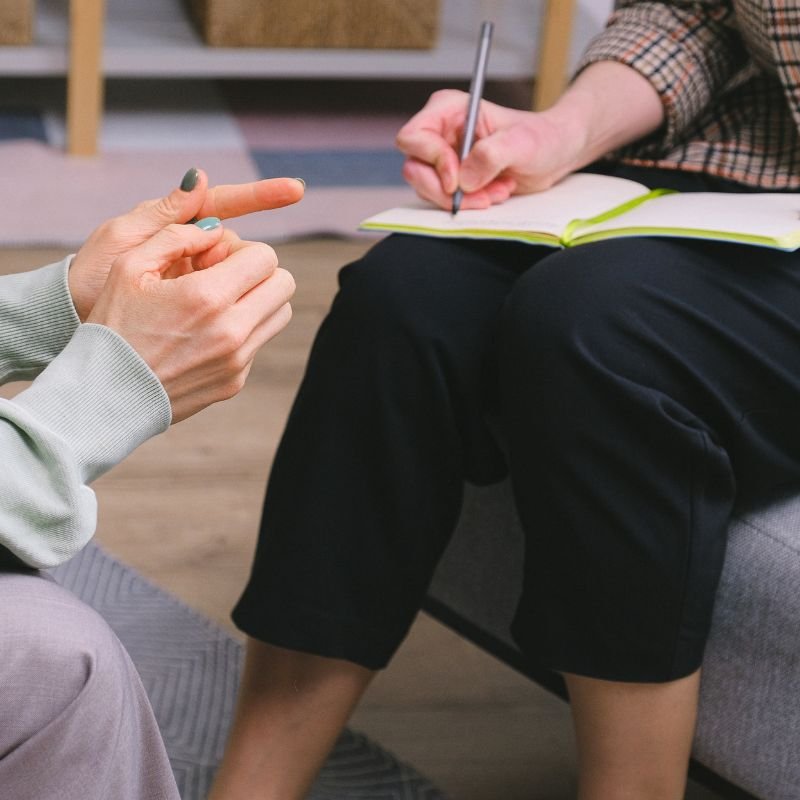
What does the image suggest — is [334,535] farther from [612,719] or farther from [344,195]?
[344,195]

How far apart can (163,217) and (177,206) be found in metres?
0.01

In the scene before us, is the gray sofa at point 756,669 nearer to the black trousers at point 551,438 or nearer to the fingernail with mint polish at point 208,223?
the black trousers at point 551,438

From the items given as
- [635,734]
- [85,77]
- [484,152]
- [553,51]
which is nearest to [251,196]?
[484,152]

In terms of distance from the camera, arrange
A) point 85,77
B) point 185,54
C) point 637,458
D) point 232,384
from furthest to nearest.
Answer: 1. point 185,54
2. point 85,77
3. point 637,458
4. point 232,384

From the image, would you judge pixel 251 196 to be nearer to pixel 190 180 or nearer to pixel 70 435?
pixel 190 180

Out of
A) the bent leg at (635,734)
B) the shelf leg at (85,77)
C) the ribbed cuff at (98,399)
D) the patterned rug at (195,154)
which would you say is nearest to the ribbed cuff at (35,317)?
the ribbed cuff at (98,399)

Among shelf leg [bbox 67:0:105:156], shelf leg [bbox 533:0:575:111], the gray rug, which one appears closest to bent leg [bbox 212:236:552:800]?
the gray rug

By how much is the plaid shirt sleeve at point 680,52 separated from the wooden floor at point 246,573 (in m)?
0.50

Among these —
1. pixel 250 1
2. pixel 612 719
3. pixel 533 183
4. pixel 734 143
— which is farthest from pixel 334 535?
pixel 250 1

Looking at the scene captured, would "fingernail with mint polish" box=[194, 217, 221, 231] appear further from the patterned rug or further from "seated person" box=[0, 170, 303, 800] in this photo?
the patterned rug

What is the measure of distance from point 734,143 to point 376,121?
1.53 meters

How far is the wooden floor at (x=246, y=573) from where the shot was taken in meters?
1.11

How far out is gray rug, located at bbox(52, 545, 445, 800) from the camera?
3.41 ft

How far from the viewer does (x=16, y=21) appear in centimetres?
220
